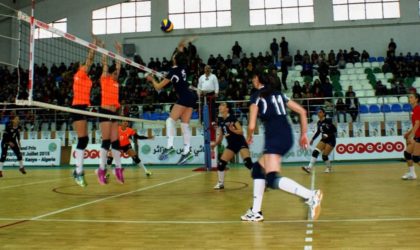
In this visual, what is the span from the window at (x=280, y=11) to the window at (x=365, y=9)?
75.7 inches

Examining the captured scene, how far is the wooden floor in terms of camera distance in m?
3.93

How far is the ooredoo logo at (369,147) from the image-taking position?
16516 millimetres

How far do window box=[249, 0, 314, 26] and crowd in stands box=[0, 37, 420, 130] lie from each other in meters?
2.04

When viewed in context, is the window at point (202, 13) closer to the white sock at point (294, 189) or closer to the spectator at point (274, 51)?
the spectator at point (274, 51)

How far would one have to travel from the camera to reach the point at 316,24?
26.8 meters

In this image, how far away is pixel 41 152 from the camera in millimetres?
18609

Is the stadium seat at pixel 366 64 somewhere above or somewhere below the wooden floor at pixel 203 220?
above

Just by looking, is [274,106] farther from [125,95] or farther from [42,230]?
[125,95]

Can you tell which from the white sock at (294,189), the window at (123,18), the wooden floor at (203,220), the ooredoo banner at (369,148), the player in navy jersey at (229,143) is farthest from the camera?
the window at (123,18)

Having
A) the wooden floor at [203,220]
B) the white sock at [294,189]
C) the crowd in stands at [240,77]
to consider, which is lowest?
the wooden floor at [203,220]

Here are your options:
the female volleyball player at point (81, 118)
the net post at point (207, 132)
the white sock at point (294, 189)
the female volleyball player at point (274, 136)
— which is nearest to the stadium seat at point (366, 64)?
the net post at point (207, 132)

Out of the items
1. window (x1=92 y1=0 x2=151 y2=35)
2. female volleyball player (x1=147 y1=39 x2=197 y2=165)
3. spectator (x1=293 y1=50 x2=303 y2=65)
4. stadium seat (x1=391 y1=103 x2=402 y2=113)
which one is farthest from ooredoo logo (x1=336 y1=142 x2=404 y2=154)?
window (x1=92 y1=0 x2=151 y2=35)

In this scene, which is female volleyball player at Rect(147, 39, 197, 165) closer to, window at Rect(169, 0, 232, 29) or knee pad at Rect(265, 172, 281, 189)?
knee pad at Rect(265, 172, 281, 189)

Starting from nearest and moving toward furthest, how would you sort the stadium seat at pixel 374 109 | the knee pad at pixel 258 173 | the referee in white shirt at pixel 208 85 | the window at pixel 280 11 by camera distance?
the knee pad at pixel 258 173
the referee in white shirt at pixel 208 85
the stadium seat at pixel 374 109
the window at pixel 280 11
